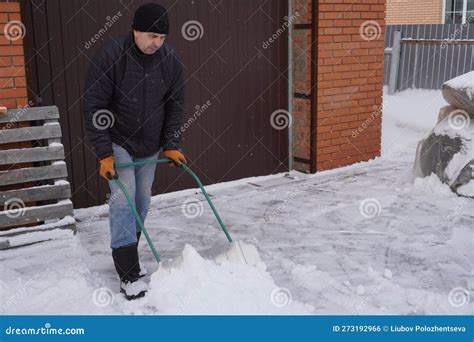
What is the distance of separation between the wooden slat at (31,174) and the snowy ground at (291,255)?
23.0 inches

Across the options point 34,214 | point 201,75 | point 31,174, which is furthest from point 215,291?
point 201,75

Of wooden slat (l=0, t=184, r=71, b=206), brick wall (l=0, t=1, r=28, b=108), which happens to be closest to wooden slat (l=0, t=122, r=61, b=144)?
brick wall (l=0, t=1, r=28, b=108)

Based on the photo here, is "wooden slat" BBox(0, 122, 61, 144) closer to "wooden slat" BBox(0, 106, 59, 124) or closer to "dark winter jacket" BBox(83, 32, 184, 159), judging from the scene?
"wooden slat" BBox(0, 106, 59, 124)

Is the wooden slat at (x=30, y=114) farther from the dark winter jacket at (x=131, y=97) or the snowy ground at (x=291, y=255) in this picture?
the dark winter jacket at (x=131, y=97)

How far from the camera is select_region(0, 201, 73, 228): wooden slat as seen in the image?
198 inches

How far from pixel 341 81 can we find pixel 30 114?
4.08 m

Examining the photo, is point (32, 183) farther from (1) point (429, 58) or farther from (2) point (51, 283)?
(1) point (429, 58)

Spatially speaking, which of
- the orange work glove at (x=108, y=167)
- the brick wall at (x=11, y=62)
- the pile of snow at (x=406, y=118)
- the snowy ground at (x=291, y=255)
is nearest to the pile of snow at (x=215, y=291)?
the snowy ground at (x=291, y=255)

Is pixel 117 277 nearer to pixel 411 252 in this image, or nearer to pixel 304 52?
pixel 411 252

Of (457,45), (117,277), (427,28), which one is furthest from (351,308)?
(427,28)

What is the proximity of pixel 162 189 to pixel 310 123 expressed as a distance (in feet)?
7.04

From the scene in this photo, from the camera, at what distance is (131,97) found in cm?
388

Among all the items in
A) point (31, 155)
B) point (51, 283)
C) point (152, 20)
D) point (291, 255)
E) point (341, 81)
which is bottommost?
point (291, 255)

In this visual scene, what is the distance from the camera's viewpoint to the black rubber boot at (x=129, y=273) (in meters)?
4.01
